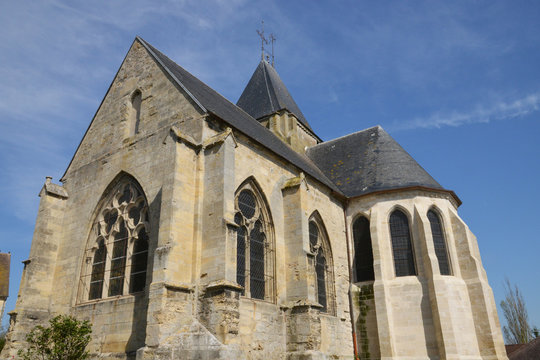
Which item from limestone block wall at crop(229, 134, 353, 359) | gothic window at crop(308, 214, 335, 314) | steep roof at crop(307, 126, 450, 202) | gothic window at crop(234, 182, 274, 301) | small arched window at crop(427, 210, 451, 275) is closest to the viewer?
limestone block wall at crop(229, 134, 353, 359)

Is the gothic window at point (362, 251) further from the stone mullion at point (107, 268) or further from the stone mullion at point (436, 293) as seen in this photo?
the stone mullion at point (107, 268)

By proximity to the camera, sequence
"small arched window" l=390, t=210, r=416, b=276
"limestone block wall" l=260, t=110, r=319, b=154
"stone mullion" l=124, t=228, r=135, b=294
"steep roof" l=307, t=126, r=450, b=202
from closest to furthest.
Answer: "stone mullion" l=124, t=228, r=135, b=294 → "small arched window" l=390, t=210, r=416, b=276 → "steep roof" l=307, t=126, r=450, b=202 → "limestone block wall" l=260, t=110, r=319, b=154

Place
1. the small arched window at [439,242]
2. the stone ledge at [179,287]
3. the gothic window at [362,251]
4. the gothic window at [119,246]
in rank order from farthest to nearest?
the gothic window at [362,251], the small arched window at [439,242], the gothic window at [119,246], the stone ledge at [179,287]

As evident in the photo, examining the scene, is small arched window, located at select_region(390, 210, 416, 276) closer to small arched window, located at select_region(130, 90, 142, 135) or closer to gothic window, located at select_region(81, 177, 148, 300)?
gothic window, located at select_region(81, 177, 148, 300)

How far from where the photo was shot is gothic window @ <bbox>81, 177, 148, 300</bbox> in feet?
34.3

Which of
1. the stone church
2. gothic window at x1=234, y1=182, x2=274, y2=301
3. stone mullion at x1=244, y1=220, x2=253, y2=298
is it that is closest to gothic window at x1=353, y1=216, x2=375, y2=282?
the stone church

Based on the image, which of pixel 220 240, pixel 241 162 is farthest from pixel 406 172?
pixel 220 240

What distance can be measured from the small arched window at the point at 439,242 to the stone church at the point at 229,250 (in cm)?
4

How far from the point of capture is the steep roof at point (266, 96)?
21312 millimetres

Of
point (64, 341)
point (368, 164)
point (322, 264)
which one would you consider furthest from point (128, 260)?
point (368, 164)

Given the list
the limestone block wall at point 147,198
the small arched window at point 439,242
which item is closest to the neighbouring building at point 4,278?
the limestone block wall at point 147,198

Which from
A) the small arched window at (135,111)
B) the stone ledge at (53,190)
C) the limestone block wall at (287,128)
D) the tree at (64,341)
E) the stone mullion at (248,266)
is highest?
the limestone block wall at (287,128)

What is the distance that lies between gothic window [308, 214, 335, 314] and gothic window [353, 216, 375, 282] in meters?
1.38

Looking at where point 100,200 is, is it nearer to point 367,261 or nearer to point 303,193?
point 303,193
